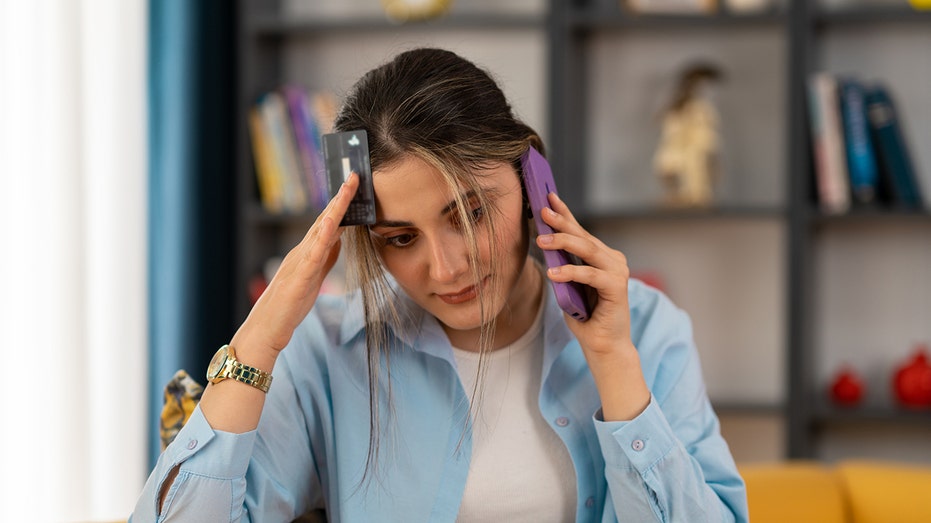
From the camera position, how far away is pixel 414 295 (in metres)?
1.37

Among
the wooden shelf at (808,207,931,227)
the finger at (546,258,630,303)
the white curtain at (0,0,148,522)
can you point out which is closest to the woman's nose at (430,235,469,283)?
the finger at (546,258,630,303)

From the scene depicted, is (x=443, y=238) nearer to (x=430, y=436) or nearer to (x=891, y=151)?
(x=430, y=436)

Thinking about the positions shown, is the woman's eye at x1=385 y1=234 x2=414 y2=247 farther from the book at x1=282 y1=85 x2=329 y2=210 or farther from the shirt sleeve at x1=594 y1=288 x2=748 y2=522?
the book at x1=282 y1=85 x2=329 y2=210

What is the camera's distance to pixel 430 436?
1.44 m

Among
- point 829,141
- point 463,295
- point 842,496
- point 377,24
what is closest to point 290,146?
point 377,24

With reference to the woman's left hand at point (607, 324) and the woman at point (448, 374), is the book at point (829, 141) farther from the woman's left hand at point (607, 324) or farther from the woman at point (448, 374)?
the woman's left hand at point (607, 324)

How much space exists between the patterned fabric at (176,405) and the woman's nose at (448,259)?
43 cm

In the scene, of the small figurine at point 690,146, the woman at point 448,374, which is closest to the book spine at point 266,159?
the small figurine at point 690,146

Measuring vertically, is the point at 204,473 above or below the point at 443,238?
below

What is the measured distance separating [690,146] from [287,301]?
5.65ft

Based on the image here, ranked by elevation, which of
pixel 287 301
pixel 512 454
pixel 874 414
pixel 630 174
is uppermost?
pixel 630 174

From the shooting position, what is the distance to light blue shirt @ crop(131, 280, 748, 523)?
130 cm

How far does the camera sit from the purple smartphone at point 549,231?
130cm

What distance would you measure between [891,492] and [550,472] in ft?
1.80
